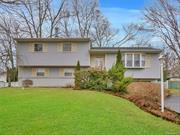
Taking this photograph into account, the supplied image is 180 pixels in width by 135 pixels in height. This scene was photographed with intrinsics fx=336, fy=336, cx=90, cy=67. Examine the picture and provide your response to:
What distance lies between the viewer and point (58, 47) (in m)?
36.5

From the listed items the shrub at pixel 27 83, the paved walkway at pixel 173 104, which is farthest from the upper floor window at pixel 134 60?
the paved walkway at pixel 173 104

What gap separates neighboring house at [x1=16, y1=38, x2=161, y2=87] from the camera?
3622 cm

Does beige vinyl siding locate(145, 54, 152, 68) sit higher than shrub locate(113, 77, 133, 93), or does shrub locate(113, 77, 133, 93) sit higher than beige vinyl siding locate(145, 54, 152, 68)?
beige vinyl siding locate(145, 54, 152, 68)

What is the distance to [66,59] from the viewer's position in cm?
3628

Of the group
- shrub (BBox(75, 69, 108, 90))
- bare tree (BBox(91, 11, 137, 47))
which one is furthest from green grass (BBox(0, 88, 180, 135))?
bare tree (BBox(91, 11, 137, 47))

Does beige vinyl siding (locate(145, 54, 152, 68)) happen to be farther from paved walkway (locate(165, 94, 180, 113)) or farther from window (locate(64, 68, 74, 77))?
paved walkway (locate(165, 94, 180, 113))

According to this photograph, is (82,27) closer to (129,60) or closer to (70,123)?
(129,60)

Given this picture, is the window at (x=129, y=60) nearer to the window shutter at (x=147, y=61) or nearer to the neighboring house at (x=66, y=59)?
the neighboring house at (x=66, y=59)

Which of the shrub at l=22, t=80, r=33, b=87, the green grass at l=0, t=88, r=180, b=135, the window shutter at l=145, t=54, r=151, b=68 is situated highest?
the window shutter at l=145, t=54, r=151, b=68

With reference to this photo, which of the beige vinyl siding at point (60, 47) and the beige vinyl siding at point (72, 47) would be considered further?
the beige vinyl siding at point (60, 47)

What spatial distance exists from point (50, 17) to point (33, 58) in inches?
458

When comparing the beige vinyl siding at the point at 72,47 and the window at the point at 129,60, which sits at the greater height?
the beige vinyl siding at the point at 72,47

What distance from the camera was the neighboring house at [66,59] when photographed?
1426 inches

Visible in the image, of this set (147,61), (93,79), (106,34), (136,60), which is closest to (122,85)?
(93,79)
